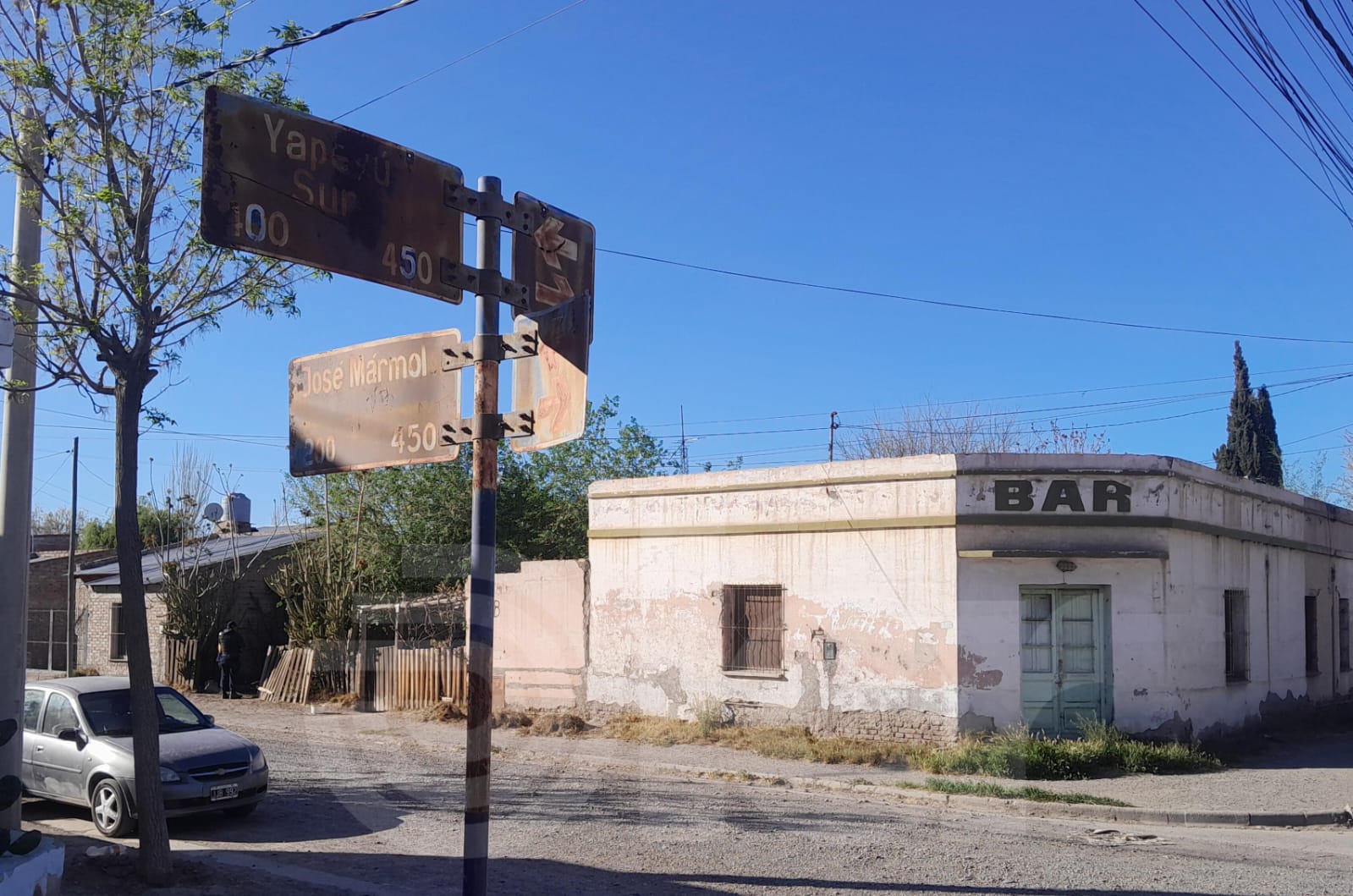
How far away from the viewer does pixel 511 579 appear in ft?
66.0

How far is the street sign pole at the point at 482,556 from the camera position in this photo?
4.66 meters

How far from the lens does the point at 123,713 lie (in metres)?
11.1

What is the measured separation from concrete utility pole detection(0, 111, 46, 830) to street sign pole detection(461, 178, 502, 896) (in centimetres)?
508

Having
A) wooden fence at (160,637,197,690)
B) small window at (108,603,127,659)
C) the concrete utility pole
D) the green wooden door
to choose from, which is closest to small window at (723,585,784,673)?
the green wooden door

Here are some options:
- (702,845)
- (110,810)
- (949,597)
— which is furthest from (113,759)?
(949,597)

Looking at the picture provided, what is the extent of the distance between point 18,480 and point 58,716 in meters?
3.49

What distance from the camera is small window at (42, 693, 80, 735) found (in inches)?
429

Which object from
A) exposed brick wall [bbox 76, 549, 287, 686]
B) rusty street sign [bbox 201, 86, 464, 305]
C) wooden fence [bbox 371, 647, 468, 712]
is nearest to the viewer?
rusty street sign [bbox 201, 86, 464, 305]

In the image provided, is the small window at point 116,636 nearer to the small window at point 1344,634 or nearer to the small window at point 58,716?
the small window at point 58,716

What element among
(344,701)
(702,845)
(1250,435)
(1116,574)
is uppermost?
(1250,435)

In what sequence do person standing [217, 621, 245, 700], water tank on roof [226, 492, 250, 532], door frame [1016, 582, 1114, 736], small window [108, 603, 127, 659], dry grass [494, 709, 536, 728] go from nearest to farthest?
door frame [1016, 582, 1114, 736] < dry grass [494, 709, 536, 728] < person standing [217, 621, 245, 700] < small window [108, 603, 127, 659] < water tank on roof [226, 492, 250, 532]

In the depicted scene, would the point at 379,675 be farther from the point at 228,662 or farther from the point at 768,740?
the point at 768,740

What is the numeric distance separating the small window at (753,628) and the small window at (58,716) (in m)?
9.18

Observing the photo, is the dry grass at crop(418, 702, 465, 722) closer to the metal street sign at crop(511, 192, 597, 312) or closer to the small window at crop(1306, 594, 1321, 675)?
the metal street sign at crop(511, 192, 597, 312)
